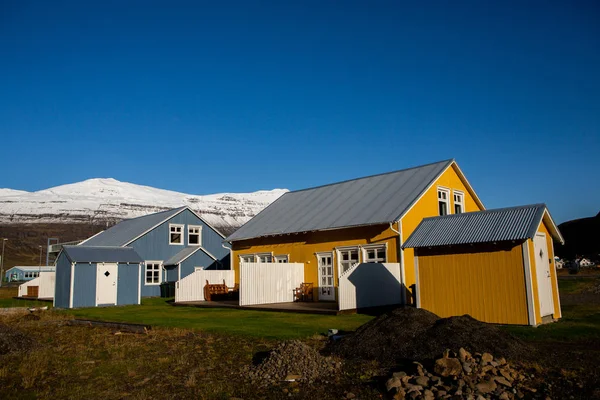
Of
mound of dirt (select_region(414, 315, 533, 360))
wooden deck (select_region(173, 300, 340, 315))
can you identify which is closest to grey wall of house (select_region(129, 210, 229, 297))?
wooden deck (select_region(173, 300, 340, 315))

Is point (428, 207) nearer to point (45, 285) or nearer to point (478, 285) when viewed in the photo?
point (478, 285)

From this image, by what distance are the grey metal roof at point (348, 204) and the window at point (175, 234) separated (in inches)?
333

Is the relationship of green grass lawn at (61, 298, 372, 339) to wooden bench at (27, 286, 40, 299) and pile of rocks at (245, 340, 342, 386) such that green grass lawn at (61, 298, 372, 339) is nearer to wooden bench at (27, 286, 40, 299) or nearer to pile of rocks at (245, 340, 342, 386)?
pile of rocks at (245, 340, 342, 386)

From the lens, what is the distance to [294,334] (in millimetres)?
12227

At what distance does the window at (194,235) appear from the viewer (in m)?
34.9

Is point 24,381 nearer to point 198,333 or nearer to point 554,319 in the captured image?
point 198,333

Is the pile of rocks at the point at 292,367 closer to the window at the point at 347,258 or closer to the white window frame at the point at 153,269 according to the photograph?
the window at the point at 347,258

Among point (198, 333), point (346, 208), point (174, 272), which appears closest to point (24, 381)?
point (198, 333)

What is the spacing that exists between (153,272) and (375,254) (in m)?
17.6

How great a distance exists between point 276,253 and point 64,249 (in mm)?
9967

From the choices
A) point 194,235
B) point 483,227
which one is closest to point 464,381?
point 483,227

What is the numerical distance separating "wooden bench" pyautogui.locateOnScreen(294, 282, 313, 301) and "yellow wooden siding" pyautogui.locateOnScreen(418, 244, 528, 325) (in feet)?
26.3

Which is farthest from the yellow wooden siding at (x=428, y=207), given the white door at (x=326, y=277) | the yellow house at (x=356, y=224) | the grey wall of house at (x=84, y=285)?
the grey wall of house at (x=84, y=285)

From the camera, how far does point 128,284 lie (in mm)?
24953
